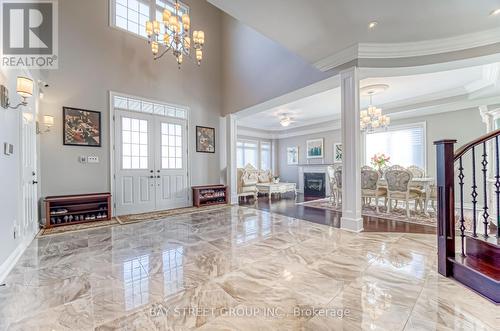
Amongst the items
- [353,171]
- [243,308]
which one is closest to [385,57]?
[353,171]

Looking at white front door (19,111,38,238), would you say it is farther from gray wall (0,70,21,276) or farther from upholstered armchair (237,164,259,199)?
upholstered armchair (237,164,259,199)

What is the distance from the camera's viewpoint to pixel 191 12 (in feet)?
Answer: 20.8

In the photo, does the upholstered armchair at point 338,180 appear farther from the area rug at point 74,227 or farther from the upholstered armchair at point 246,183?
the area rug at point 74,227

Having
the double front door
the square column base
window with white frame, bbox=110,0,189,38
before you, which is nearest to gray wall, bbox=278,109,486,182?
the square column base

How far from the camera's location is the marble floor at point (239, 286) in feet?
5.09

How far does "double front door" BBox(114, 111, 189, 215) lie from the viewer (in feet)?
16.9

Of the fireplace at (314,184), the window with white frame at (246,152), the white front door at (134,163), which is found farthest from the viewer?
the window with white frame at (246,152)

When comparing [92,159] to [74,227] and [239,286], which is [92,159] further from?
[239,286]

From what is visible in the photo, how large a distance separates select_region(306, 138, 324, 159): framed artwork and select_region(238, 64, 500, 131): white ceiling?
1.03 meters

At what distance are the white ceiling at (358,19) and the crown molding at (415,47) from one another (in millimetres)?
97

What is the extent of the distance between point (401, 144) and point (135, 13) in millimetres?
8201

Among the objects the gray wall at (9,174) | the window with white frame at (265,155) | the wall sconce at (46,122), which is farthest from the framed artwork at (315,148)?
the gray wall at (9,174)

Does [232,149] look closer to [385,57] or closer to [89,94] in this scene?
[89,94]

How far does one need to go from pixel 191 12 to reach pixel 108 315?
23.7 feet
